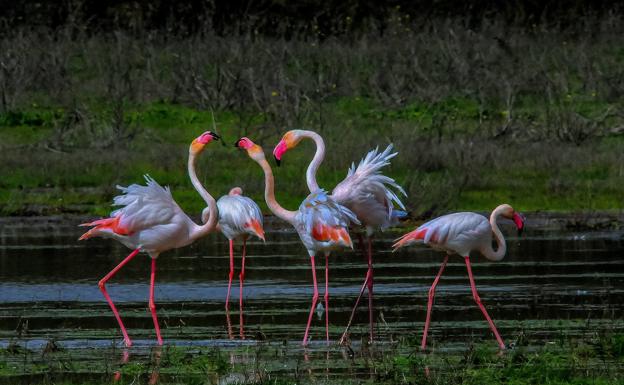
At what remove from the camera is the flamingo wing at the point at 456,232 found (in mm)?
11415

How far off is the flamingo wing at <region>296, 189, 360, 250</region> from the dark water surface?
26.6 inches

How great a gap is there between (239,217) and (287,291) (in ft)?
2.86

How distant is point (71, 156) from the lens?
22.3 m

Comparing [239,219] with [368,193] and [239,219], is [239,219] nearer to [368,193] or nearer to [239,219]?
[239,219]

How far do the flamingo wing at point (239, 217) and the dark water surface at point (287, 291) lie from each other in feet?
1.96

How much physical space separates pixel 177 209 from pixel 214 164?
9.69 m

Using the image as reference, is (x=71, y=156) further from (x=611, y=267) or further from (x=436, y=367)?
(x=436, y=367)

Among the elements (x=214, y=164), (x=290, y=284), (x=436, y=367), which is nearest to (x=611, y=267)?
(x=290, y=284)

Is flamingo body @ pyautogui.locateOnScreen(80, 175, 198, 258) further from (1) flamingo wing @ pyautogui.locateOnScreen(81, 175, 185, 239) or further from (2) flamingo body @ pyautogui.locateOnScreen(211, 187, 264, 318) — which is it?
(2) flamingo body @ pyautogui.locateOnScreen(211, 187, 264, 318)

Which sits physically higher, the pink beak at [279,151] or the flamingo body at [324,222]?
the pink beak at [279,151]

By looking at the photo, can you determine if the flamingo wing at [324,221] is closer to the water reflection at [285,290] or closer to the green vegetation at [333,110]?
the water reflection at [285,290]

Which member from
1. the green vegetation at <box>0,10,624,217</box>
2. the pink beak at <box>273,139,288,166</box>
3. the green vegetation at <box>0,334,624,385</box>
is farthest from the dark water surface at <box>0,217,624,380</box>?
the green vegetation at <box>0,10,624,217</box>

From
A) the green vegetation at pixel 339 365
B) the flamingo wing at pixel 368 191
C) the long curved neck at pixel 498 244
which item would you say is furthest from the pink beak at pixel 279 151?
the green vegetation at pixel 339 365

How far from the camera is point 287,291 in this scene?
13.6 m
